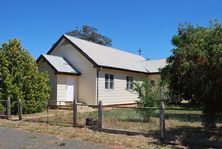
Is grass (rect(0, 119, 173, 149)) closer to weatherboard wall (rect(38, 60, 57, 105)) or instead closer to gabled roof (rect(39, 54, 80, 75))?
weatherboard wall (rect(38, 60, 57, 105))

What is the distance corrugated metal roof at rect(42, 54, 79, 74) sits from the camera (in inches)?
909

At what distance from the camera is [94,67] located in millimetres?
23188

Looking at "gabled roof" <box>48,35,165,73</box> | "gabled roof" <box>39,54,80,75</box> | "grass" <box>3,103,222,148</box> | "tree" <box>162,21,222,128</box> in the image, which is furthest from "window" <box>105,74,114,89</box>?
"tree" <box>162,21,222,128</box>

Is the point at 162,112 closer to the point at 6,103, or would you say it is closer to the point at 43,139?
the point at 43,139

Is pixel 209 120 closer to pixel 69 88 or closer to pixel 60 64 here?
pixel 69 88

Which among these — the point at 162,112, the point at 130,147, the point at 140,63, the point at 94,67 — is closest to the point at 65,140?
the point at 130,147

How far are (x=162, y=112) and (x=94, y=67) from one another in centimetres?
1282

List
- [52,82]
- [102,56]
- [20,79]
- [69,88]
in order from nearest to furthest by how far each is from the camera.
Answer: [20,79]
[52,82]
[69,88]
[102,56]

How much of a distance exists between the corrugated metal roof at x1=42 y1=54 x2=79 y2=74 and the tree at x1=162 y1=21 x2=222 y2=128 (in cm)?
1259

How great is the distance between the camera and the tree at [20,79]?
19.2 meters

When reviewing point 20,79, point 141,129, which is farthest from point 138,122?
point 20,79

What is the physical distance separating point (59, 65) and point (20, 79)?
4349mm

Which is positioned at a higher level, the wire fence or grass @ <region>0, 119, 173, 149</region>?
the wire fence

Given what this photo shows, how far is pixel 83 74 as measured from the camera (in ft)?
79.4
